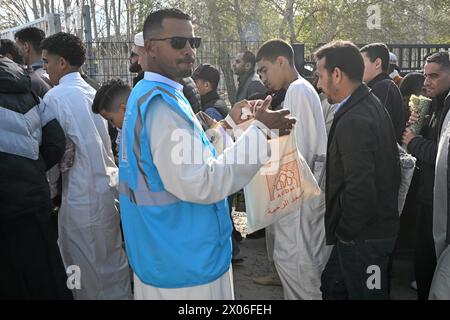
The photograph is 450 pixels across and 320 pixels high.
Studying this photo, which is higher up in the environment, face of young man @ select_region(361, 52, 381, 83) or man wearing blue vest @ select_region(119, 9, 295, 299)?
face of young man @ select_region(361, 52, 381, 83)

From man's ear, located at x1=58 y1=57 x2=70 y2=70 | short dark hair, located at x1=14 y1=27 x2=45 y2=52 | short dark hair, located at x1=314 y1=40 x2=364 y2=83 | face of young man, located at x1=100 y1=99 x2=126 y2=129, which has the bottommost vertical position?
face of young man, located at x1=100 y1=99 x2=126 y2=129

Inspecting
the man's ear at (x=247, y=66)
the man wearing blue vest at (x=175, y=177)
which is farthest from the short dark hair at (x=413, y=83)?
the man wearing blue vest at (x=175, y=177)

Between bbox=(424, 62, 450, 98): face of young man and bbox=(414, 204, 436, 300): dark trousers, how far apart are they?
0.93 meters

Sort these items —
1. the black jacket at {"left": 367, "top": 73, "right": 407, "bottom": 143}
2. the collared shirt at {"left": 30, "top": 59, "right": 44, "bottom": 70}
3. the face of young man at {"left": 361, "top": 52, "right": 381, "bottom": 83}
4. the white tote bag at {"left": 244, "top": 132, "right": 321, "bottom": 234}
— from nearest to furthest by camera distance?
1. the white tote bag at {"left": 244, "top": 132, "right": 321, "bottom": 234}
2. the black jacket at {"left": 367, "top": 73, "right": 407, "bottom": 143}
3. the face of young man at {"left": 361, "top": 52, "right": 381, "bottom": 83}
4. the collared shirt at {"left": 30, "top": 59, "right": 44, "bottom": 70}

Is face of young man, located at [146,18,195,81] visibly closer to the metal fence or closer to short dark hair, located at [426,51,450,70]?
short dark hair, located at [426,51,450,70]

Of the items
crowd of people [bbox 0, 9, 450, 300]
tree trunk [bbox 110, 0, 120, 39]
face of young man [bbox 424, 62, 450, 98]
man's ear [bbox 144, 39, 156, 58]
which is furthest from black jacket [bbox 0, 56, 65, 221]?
tree trunk [bbox 110, 0, 120, 39]

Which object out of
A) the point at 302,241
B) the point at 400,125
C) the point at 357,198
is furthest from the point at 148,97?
the point at 400,125

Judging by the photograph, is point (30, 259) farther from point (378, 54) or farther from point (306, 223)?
point (378, 54)

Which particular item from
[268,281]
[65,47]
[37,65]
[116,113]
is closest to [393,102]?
[268,281]

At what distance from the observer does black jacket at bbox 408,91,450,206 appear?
339 cm

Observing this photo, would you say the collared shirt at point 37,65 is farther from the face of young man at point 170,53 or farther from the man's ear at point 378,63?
the man's ear at point 378,63

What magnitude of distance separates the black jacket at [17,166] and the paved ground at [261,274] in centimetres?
210

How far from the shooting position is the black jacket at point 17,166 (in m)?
2.68
